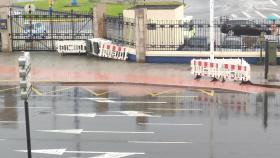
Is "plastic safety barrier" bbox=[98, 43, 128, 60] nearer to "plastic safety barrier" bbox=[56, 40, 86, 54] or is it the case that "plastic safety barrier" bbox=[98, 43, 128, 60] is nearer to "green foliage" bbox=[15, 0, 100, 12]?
"plastic safety barrier" bbox=[56, 40, 86, 54]

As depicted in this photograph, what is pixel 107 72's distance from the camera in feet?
99.8

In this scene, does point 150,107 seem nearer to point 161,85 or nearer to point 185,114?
point 185,114

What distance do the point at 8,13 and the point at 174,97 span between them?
14.4 metres

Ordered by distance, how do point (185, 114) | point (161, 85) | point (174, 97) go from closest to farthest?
1. point (185, 114)
2. point (174, 97)
3. point (161, 85)

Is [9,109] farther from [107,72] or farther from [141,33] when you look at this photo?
[141,33]

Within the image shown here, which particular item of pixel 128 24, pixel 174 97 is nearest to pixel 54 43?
pixel 128 24

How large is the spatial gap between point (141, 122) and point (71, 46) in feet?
48.3

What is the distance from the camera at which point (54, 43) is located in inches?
1458

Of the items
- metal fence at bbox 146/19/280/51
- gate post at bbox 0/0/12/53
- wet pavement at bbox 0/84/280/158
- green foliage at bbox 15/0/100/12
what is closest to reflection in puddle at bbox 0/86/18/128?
wet pavement at bbox 0/84/280/158

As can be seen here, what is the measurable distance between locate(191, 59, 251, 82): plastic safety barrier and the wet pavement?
160 centimetres

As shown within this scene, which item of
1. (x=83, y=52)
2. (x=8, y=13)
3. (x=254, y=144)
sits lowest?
(x=254, y=144)

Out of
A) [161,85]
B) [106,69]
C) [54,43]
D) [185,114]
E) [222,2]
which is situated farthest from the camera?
[222,2]

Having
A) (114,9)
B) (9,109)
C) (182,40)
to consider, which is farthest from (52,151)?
(114,9)

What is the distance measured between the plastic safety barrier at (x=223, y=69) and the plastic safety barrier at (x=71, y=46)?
335 inches
